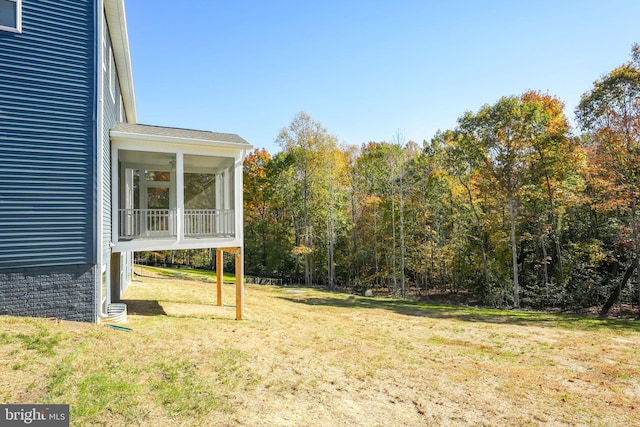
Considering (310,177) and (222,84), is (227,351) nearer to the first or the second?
(222,84)

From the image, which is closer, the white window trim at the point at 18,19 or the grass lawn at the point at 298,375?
the grass lawn at the point at 298,375

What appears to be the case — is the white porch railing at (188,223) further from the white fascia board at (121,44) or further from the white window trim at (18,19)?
the white fascia board at (121,44)

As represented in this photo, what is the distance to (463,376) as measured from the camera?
20.7 ft

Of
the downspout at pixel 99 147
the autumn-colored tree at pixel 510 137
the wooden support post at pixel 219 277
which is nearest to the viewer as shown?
the downspout at pixel 99 147

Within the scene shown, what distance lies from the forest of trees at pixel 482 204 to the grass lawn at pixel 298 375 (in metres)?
8.95

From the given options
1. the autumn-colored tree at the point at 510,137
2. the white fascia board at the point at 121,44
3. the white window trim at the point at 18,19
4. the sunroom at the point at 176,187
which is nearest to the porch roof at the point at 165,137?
the sunroom at the point at 176,187

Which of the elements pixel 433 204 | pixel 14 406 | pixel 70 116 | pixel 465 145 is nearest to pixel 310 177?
pixel 433 204

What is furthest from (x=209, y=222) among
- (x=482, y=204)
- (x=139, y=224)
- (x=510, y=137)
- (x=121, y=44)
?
(x=482, y=204)

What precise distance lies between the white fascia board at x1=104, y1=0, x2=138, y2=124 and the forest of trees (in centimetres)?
1339

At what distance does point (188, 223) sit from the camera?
8.99 meters

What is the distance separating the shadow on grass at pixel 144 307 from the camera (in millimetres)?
9211

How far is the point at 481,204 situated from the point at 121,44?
880 inches

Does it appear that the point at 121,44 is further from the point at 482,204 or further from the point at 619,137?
the point at 482,204

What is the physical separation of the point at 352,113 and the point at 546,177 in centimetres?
1453
